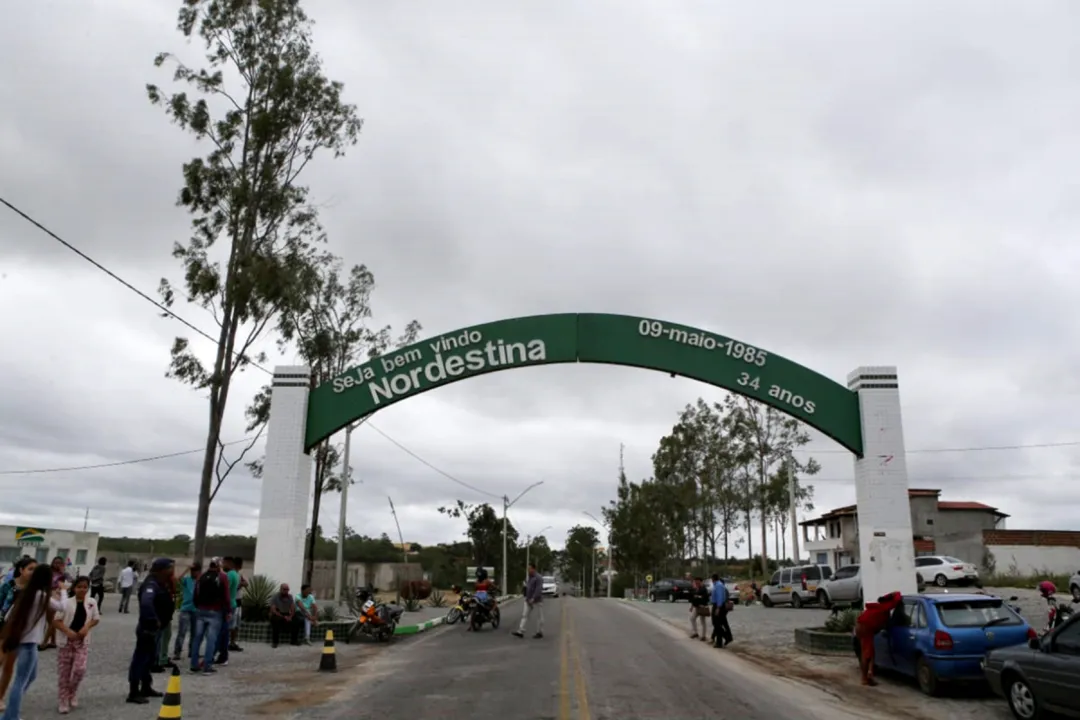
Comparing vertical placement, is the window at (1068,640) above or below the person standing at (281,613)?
above

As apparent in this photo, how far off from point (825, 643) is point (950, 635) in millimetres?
5565

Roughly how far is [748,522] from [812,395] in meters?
39.4

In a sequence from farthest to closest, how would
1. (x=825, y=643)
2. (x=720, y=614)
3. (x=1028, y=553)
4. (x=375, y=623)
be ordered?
(x=1028, y=553)
(x=720, y=614)
(x=375, y=623)
(x=825, y=643)

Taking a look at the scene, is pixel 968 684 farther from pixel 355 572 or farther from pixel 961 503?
pixel 961 503

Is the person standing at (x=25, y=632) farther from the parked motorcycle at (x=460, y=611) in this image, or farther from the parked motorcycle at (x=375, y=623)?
the parked motorcycle at (x=460, y=611)

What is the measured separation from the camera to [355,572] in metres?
52.3

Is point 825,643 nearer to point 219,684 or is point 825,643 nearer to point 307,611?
point 307,611

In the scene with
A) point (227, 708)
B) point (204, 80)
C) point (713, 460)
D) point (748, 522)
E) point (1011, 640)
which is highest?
point (204, 80)

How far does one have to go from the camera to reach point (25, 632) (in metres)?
7.86

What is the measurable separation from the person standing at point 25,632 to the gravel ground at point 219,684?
4.98ft

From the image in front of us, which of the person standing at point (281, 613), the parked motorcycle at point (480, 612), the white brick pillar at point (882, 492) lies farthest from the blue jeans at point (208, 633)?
the white brick pillar at point (882, 492)

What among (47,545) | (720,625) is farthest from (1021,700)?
(47,545)

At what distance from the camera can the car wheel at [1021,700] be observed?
31.3 ft

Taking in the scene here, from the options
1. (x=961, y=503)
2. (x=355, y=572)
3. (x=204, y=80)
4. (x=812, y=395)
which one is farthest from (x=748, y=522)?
(x=204, y=80)
